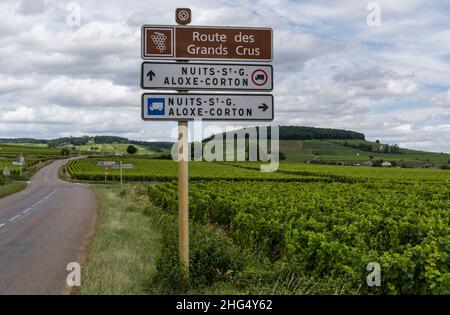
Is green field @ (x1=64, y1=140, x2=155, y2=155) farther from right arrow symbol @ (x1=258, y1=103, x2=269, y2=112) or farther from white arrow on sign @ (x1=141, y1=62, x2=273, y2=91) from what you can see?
right arrow symbol @ (x1=258, y1=103, x2=269, y2=112)

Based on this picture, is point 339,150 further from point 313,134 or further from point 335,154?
point 313,134

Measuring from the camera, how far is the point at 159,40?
7691 mm

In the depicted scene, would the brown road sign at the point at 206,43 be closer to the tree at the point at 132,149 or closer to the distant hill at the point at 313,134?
the distant hill at the point at 313,134

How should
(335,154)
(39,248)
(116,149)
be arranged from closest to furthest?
(39,248) → (335,154) → (116,149)

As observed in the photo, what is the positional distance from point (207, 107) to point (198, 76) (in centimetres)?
50

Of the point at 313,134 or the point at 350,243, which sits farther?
the point at 313,134

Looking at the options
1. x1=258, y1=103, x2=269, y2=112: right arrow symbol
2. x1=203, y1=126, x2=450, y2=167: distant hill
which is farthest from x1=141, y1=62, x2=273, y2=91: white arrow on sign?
x1=203, y1=126, x2=450, y2=167: distant hill

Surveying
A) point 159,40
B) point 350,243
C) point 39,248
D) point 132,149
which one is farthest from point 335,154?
point 159,40

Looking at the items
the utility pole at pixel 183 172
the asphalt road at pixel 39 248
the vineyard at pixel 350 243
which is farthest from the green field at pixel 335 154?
the utility pole at pixel 183 172

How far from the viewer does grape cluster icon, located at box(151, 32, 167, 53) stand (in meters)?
7.66

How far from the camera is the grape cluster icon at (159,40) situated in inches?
302

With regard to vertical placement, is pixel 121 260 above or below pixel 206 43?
below

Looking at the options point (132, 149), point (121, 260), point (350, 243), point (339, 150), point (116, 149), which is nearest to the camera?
point (350, 243)

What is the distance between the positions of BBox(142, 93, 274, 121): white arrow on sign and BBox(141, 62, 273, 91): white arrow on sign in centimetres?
13
